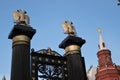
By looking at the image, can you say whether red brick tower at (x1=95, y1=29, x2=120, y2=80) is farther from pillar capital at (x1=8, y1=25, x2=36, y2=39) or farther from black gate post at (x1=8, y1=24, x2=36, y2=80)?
black gate post at (x1=8, y1=24, x2=36, y2=80)

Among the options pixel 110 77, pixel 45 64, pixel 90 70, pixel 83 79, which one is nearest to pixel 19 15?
pixel 45 64

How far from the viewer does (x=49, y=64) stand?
411 inches

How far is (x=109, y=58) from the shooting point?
43656 mm

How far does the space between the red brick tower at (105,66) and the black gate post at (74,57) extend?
3103 centimetres

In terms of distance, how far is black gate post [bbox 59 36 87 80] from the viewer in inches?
401

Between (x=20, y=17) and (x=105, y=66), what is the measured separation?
110 feet

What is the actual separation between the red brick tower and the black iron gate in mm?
31371

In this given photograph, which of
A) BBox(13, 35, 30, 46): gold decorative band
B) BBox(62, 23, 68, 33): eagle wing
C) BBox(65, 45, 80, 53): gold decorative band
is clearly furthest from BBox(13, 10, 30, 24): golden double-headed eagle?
BBox(65, 45, 80, 53): gold decorative band

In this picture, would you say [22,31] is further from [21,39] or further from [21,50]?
[21,50]

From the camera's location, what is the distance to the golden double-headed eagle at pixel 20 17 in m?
10.1

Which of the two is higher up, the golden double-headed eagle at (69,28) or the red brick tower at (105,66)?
the red brick tower at (105,66)

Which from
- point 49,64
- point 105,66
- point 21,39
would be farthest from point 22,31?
point 105,66

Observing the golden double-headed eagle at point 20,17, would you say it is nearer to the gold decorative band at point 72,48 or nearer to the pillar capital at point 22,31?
the pillar capital at point 22,31

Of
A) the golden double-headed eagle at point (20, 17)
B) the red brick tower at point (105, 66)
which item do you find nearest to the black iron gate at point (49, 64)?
the golden double-headed eagle at point (20, 17)
